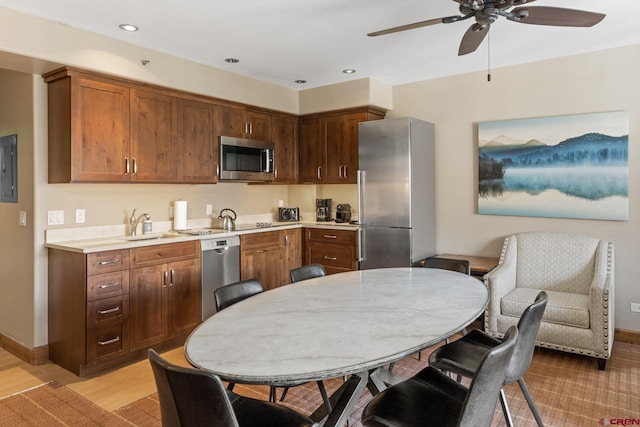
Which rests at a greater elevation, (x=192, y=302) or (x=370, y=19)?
(x=370, y=19)

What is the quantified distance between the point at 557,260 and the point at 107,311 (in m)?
3.74

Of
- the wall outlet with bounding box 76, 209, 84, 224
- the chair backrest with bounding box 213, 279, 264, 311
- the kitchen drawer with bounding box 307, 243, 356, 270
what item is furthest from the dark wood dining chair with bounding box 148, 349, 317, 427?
the kitchen drawer with bounding box 307, 243, 356, 270

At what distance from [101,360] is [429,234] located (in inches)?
128

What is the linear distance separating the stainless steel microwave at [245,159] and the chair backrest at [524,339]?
127 inches

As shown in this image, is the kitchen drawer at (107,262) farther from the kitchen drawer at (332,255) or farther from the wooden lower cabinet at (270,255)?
the kitchen drawer at (332,255)

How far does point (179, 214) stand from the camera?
13.8 ft

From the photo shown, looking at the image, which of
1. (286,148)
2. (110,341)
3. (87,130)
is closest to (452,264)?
(110,341)

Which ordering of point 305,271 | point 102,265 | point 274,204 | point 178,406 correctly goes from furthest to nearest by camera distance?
point 274,204
point 102,265
point 305,271
point 178,406

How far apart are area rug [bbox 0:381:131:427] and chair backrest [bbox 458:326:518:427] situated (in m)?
2.00

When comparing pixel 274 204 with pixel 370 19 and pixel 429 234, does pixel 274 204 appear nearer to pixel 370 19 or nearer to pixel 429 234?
pixel 429 234

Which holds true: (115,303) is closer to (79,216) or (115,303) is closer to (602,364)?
(79,216)

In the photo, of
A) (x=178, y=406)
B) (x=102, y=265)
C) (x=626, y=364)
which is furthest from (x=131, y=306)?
(x=626, y=364)

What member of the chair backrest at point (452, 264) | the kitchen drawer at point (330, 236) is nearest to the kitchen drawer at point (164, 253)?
the kitchen drawer at point (330, 236)

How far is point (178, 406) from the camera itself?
4.44 feet
